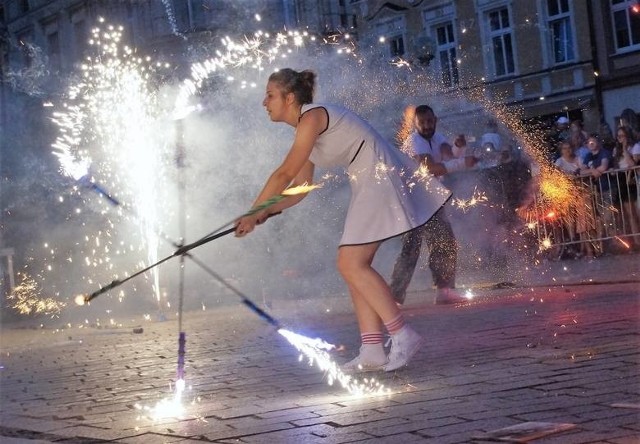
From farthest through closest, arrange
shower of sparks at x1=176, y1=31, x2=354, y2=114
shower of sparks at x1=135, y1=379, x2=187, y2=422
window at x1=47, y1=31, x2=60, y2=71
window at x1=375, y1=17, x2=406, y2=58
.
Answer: window at x1=47, y1=31, x2=60, y2=71 < window at x1=375, y1=17, x2=406, y2=58 < shower of sparks at x1=176, y1=31, x2=354, y2=114 < shower of sparks at x1=135, y1=379, x2=187, y2=422

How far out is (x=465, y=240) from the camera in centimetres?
1200

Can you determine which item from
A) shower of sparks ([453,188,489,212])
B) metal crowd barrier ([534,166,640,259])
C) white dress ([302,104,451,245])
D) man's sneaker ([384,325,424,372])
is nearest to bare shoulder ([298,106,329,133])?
white dress ([302,104,451,245])

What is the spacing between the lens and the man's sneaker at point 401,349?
5.28m

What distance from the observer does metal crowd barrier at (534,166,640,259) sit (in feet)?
40.0

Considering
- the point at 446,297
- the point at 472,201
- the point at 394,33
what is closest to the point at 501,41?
the point at 394,33

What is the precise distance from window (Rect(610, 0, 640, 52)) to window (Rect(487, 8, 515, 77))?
8.57 feet

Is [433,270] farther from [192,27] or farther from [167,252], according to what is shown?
[192,27]

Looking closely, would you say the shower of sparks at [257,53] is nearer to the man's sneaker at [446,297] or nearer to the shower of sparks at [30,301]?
the shower of sparks at [30,301]

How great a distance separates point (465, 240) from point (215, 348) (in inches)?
205

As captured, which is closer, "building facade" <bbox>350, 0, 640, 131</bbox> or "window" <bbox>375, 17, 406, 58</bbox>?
"building facade" <bbox>350, 0, 640, 131</bbox>

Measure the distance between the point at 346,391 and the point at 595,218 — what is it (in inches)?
317

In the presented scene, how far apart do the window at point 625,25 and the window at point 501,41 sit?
2.61 m

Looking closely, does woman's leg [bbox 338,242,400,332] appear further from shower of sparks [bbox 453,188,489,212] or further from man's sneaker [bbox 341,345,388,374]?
shower of sparks [bbox 453,188,489,212]

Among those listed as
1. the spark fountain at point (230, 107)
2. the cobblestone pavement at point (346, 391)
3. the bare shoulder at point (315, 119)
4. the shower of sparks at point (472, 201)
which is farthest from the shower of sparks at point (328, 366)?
the spark fountain at point (230, 107)
